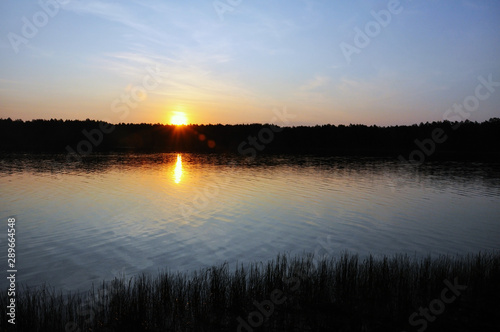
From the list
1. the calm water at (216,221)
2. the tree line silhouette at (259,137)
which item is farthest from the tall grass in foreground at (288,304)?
the tree line silhouette at (259,137)

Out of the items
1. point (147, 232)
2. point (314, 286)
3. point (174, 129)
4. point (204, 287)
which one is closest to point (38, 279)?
point (204, 287)

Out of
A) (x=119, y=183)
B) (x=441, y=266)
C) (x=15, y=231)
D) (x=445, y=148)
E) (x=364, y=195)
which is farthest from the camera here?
(x=445, y=148)

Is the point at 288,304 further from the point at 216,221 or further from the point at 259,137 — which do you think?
the point at 259,137

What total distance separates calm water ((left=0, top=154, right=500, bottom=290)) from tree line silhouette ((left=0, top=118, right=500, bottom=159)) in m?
79.3

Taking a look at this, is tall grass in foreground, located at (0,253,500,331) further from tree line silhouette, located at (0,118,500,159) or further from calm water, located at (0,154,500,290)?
tree line silhouette, located at (0,118,500,159)

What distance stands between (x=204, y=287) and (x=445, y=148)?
425 feet

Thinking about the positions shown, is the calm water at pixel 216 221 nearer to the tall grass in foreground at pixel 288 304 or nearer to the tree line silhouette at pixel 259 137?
the tall grass in foreground at pixel 288 304

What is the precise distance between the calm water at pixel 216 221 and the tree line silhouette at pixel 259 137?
79.3m

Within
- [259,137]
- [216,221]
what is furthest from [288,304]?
[259,137]

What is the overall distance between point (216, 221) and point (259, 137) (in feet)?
455

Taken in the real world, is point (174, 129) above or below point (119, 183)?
above

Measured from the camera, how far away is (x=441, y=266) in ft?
37.5

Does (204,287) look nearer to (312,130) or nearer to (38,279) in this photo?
(38,279)

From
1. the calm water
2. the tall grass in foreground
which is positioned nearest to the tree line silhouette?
the calm water
